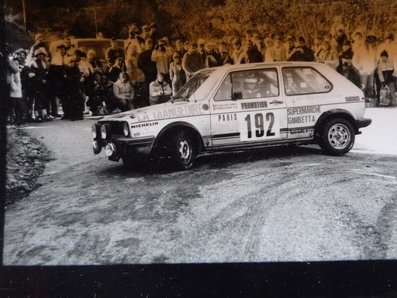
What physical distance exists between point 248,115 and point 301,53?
67 cm

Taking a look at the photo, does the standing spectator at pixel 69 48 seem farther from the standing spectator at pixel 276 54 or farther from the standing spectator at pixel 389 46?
the standing spectator at pixel 389 46

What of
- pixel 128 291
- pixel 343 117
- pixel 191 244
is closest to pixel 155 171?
pixel 191 244

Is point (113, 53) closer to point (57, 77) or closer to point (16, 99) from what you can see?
point (57, 77)

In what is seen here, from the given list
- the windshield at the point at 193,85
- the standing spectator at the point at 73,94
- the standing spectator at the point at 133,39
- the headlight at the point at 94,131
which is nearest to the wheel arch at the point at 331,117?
the windshield at the point at 193,85

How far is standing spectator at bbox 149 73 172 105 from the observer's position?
3.63 m

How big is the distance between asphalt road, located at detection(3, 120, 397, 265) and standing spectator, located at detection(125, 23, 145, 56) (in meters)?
0.69

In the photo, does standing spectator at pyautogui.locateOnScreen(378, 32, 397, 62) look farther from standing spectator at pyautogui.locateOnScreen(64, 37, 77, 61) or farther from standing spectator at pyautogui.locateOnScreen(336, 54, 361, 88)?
standing spectator at pyautogui.locateOnScreen(64, 37, 77, 61)

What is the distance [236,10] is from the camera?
3568 millimetres

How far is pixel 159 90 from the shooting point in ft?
12.0

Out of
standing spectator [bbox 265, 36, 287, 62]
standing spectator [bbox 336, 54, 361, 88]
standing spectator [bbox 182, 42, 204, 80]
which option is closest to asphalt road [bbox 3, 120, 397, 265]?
standing spectator [bbox 336, 54, 361, 88]

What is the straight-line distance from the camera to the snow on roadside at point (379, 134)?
3.66 m

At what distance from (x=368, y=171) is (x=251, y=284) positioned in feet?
4.11

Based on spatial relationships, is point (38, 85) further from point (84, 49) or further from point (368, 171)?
point (368, 171)

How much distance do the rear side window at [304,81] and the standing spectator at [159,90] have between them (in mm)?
945
